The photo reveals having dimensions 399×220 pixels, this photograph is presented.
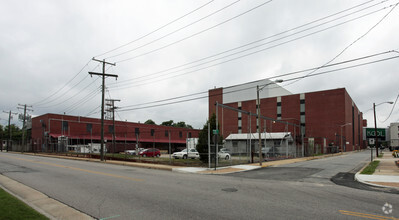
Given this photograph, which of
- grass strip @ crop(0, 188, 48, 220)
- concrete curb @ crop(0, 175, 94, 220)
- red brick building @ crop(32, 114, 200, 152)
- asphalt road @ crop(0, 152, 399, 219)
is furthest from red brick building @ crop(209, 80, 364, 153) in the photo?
grass strip @ crop(0, 188, 48, 220)

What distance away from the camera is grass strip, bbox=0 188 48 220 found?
586 centimetres

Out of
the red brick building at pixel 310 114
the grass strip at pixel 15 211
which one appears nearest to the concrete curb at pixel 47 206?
the grass strip at pixel 15 211

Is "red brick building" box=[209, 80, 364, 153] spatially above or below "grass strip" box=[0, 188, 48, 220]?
above

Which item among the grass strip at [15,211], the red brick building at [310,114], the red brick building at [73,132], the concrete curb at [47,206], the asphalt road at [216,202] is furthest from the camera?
the red brick building at [310,114]

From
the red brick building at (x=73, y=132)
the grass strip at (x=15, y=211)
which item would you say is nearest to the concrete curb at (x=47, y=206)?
the grass strip at (x=15, y=211)

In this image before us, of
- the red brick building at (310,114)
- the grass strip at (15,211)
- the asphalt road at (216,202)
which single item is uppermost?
the red brick building at (310,114)

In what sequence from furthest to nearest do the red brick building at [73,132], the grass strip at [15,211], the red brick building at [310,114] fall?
the red brick building at [310,114] → the red brick building at [73,132] → the grass strip at [15,211]

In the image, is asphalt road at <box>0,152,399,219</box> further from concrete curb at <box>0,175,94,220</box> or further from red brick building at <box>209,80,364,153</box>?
red brick building at <box>209,80,364,153</box>

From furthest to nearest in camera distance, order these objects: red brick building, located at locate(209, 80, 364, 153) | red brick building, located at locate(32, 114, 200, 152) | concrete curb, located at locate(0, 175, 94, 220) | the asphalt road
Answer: red brick building, located at locate(209, 80, 364, 153) < red brick building, located at locate(32, 114, 200, 152) < the asphalt road < concrete curb, located at locate(0, 175, 94, 220)

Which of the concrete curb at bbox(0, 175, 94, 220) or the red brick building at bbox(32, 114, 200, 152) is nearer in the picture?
the concrete curb at bbox(0, 175, 94, 220)

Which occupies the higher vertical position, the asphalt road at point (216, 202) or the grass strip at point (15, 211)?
the grass strip at point (15, 211)

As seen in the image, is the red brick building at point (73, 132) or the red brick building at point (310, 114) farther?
the red brick building at point (310, 114)

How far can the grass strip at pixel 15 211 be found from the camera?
5.86 metres

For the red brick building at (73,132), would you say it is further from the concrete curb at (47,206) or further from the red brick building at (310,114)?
the concrete curb at (47,206)
